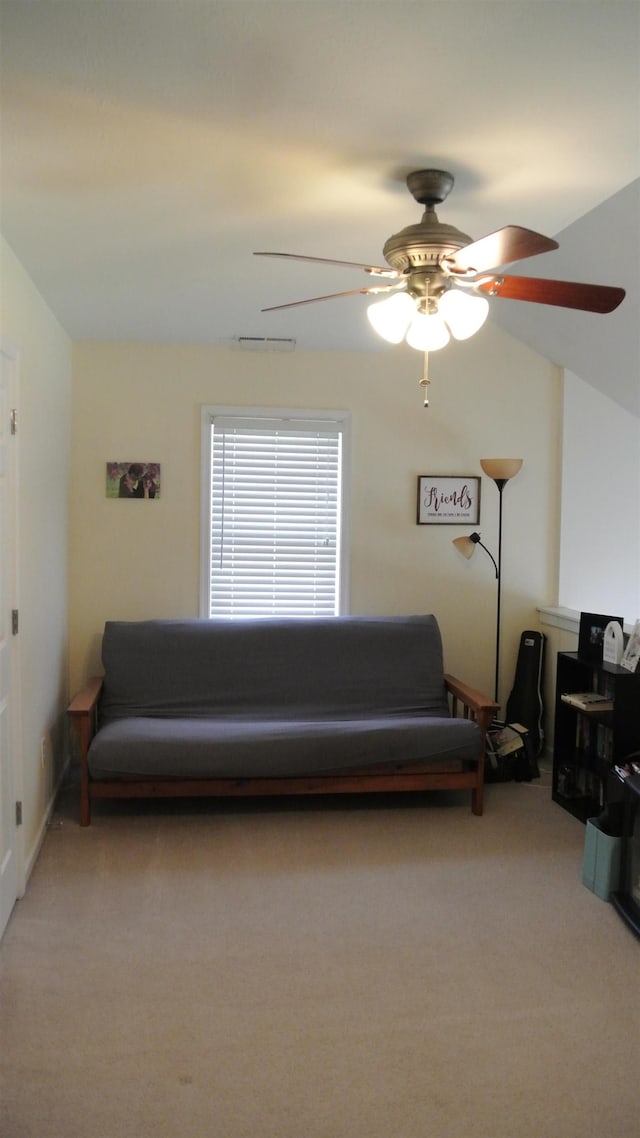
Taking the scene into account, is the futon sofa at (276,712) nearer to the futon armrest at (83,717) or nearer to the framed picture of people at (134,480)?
the futon armrest at (83,717)

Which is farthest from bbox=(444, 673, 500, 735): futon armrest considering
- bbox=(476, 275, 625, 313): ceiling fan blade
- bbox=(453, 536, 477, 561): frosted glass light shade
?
bbox=(476, 275, 625, 313): ceiling fan blade

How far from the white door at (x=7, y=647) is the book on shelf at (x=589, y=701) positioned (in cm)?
257

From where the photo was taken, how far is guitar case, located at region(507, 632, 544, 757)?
476 cm

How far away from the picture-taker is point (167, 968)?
105 inches

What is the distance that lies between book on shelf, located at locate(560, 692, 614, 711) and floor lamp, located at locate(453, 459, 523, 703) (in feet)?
2.45

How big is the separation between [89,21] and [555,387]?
12.3 ft

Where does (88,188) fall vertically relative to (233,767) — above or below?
above

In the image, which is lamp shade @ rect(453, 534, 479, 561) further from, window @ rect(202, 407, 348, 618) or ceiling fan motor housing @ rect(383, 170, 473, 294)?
ceiling fan motor housing @ rect(383, 170, 473, 294)

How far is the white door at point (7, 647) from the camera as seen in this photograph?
9.36ft

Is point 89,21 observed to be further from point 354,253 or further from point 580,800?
point 580,800

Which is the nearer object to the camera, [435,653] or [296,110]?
[296,110]

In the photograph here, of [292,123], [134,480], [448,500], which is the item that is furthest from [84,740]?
[292,123]

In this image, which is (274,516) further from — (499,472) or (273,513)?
(499,472)

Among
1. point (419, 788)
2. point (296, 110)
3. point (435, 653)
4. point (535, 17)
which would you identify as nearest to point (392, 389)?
point (435, 653)
